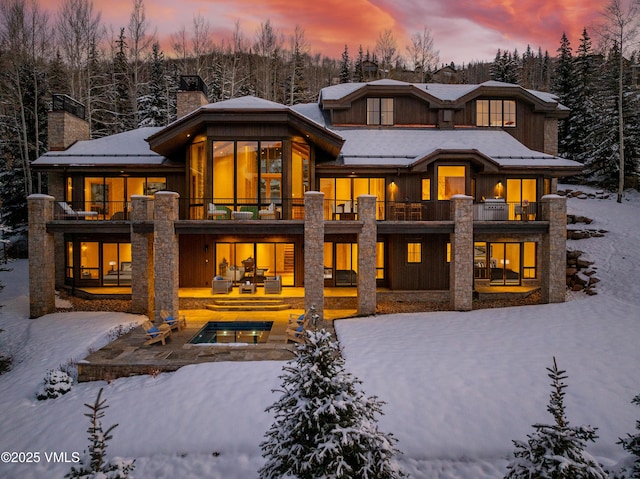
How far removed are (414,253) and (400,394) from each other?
32.6ft

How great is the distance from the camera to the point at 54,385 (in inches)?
362

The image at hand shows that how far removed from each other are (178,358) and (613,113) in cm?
3237

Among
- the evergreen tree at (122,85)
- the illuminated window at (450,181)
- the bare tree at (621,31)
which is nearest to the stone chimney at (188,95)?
the illuminated window at (450,181)

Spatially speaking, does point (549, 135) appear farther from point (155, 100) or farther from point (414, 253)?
point (155, 100)

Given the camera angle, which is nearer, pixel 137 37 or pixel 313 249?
pixel 313 249

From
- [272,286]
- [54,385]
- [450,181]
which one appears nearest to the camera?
[54,385]

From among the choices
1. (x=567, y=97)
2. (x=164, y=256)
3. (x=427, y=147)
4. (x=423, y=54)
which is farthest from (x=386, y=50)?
(x=164, y=256)

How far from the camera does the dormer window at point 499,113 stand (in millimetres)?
20906

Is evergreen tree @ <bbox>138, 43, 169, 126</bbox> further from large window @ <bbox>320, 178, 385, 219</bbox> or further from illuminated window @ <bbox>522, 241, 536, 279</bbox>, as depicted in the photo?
illuminated window @ <bbox>522, 241, 536, 279</bbox>

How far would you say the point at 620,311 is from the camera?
42.7 ft

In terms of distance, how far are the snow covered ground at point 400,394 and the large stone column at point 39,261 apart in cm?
111

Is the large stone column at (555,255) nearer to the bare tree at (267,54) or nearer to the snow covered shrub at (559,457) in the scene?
the snow covered shrub at (559,457)

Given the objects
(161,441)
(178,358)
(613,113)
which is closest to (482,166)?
(178,358)

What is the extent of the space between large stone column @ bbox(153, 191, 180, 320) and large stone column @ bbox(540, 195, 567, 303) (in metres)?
14.5
